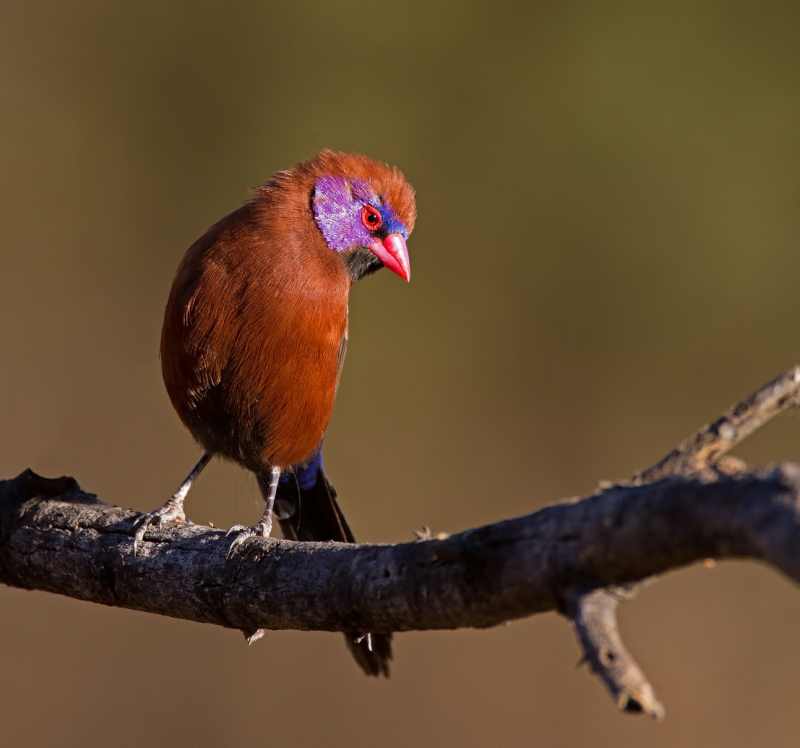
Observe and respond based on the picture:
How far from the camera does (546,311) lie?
7688 mm

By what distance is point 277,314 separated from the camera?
415cm

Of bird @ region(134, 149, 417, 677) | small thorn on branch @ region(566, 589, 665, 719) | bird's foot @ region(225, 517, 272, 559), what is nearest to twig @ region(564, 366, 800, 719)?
small thorn on branch @ region(566, 589, 665, 719)

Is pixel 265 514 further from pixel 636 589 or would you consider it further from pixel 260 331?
pixel 636 589

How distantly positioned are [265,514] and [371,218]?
1.13 m

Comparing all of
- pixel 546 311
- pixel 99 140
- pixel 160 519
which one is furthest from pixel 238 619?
pixel 99 140

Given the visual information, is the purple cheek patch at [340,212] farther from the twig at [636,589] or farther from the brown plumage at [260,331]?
the twig at [636,589]

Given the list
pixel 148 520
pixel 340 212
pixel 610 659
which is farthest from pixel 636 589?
pixel 340 212

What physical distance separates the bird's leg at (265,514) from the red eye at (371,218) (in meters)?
0.92

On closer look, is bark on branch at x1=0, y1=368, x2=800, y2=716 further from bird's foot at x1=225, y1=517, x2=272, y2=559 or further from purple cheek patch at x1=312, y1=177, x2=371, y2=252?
purple cheek patch at x1=312, y1=177, x2=371, y2=252

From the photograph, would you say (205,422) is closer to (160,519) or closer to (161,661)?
(160,519)

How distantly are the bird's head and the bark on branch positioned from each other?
4.17 feet

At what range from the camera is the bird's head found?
4.48 meters

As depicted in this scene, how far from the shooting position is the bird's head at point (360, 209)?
448 centimetres

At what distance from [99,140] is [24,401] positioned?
6.03 feet
